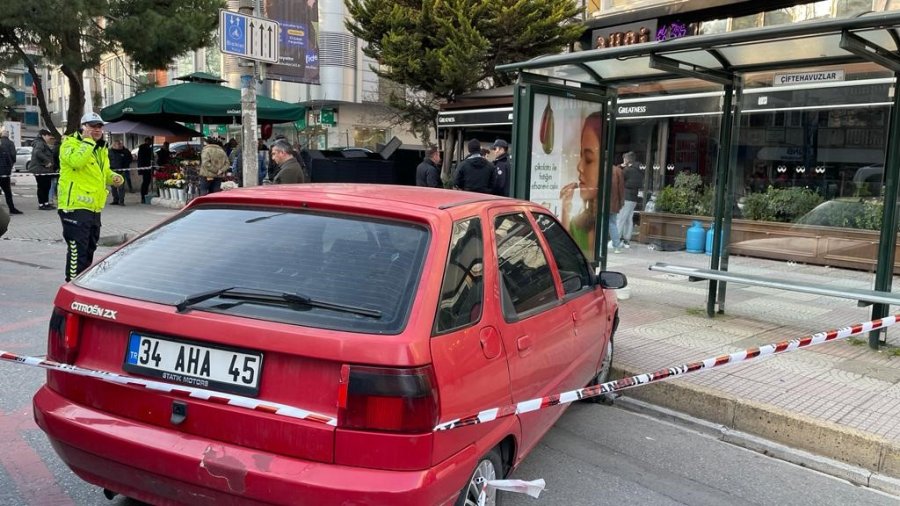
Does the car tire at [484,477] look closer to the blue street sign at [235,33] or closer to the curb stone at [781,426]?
the curb stone at [781,426]

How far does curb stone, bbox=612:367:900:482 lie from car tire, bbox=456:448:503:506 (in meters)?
2.37

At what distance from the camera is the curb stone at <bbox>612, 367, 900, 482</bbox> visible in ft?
13.4

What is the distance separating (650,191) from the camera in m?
14.5

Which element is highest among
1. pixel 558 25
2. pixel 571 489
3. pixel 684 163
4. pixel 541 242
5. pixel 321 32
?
pixel 321 32

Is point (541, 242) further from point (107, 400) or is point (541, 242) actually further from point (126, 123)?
point (126, 123)

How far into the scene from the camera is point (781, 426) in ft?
14.7

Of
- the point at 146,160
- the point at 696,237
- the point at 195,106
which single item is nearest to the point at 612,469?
the point at 696,237

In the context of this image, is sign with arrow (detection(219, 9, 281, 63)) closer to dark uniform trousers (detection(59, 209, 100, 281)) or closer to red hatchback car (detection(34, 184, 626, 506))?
dark uniform trousers (detection(59, 209, 100, 281))

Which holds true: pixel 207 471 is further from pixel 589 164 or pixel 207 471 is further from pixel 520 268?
pixel 589 164

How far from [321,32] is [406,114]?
43.4ft

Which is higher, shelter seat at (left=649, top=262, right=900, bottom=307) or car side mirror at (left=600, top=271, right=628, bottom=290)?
car side mirror at (left=600, top=271, right=628, bottom=290)

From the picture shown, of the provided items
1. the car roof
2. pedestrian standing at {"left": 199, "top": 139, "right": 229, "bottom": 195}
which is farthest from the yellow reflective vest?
pedestrian standing at {"left": 199, "top": 139, "right": 229, "bottom": 195}

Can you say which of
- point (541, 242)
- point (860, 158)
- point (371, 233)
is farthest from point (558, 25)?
point (371, 233)

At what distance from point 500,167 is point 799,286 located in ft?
15.6
